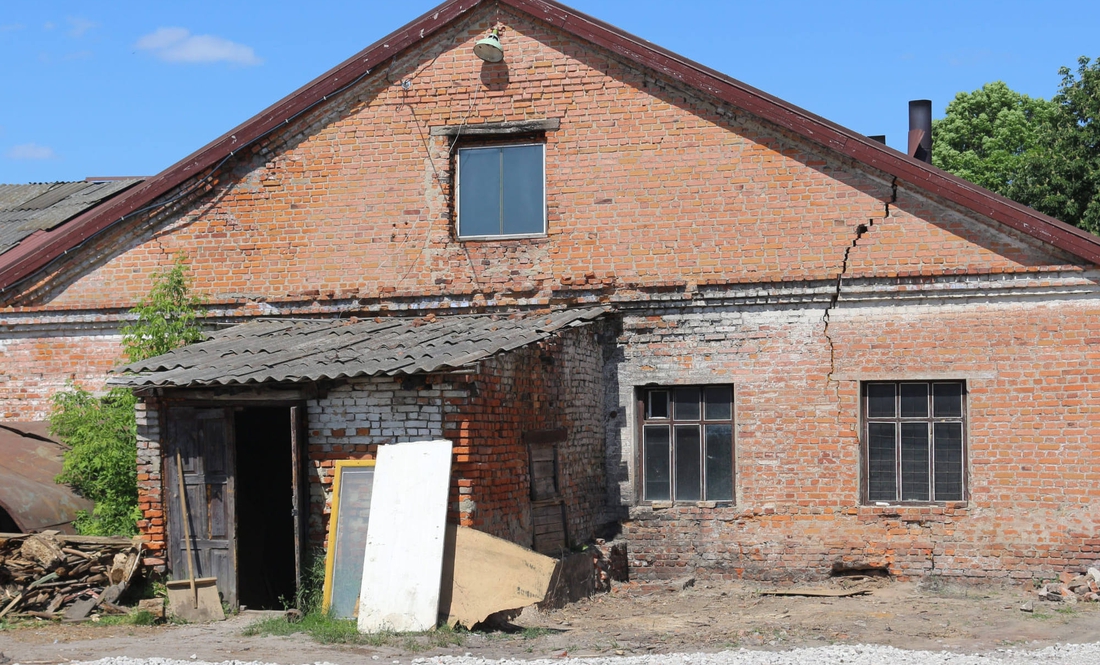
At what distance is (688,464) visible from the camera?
12.6 meters

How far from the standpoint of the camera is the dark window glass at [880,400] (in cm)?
1209

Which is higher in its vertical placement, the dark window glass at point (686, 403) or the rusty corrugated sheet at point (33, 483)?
the dark window glass at point (686, 403)

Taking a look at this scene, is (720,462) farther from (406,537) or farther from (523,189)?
A: (406,537)

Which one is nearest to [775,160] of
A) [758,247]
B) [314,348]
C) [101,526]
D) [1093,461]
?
[758,247]

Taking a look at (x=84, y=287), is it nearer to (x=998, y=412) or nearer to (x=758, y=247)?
(x=758, y=247)

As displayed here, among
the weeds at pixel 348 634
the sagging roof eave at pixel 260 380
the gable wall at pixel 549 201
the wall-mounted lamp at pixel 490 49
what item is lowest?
the weeds at pixel 348 634

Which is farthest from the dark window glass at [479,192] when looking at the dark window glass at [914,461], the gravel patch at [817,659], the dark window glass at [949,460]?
the gravel patch at [817,659]

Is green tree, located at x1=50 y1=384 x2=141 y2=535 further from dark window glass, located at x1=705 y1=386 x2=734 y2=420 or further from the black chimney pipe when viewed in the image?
the black chimney pipe

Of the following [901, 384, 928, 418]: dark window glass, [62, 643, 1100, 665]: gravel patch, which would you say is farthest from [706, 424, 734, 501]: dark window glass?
[62, 643, 1100, 665]: gravel patch

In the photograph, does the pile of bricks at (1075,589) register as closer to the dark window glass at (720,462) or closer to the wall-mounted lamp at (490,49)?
the dark window glass at (720,462)

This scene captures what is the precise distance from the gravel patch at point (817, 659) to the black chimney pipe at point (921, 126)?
1093 cm

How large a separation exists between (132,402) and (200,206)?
2.51 meters

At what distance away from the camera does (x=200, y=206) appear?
1339 cm

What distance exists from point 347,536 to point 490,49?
224 inches
